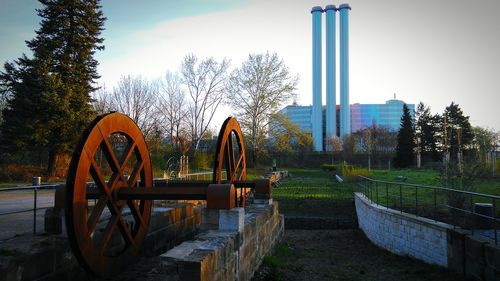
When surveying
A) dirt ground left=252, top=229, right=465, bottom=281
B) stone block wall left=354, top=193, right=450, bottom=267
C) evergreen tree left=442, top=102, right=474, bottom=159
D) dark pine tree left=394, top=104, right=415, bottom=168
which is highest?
evergreen tree left=442, top=102, right=474, bottom=159

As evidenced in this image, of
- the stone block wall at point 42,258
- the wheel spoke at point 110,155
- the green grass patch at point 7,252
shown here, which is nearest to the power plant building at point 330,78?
the wheel spoke at point 110,155

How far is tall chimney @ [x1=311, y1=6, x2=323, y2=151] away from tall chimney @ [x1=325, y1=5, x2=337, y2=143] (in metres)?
1.60

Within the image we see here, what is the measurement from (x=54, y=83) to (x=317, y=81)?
63195 millimetres

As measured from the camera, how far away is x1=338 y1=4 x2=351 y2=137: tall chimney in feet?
262

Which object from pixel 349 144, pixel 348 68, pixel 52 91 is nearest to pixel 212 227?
pixel 52 91

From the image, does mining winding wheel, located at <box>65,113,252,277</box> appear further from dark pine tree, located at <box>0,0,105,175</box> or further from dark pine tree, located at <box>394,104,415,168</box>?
dark pine tree, located at <box>394,104,415,168</box>

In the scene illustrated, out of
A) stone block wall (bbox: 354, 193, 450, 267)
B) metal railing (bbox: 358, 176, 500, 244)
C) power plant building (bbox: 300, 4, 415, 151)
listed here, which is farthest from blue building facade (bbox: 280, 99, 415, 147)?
stone block wall (bbox: 354, 193, 450, 267)

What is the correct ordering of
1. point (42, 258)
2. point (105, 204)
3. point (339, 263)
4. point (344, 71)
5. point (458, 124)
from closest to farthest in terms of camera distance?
point (42, 258) → point (105, 204) → point (339, 263) → point (458, 124) → point (344, 71)

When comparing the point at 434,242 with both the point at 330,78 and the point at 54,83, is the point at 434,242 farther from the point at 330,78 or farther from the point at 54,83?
the point at 330,78

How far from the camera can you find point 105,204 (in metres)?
6.30

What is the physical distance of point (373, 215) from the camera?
12617 millimetres

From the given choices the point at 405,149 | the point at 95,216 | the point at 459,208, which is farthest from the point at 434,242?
the point at 405,149

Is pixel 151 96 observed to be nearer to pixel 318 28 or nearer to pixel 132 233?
pixel 132 233

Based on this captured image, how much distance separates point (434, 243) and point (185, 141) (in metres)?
33.3
